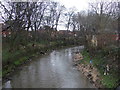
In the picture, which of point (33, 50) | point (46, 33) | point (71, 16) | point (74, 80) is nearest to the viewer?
point (74, 80)

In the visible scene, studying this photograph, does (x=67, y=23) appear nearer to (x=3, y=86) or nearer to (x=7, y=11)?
(x=7, y=11)

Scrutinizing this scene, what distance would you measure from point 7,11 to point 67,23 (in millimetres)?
34214

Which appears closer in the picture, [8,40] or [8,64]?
[8,64]

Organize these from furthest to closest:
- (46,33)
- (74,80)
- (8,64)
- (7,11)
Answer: (46,33), (7,11), (8,64), (74,80)

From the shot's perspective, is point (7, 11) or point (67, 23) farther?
point (67, 23)

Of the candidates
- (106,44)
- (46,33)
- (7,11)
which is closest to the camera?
(106,44)

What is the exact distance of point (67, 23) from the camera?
1939 inches

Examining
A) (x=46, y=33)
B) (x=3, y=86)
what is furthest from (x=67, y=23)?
(x=3, y=86)

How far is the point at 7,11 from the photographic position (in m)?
16.2

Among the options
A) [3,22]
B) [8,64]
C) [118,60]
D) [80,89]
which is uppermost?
[3,22]

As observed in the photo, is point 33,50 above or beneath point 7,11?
beneath

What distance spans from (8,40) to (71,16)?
34449 mm


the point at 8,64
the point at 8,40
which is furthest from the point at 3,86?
the point at 8,40

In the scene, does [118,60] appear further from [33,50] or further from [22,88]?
[33,50]
